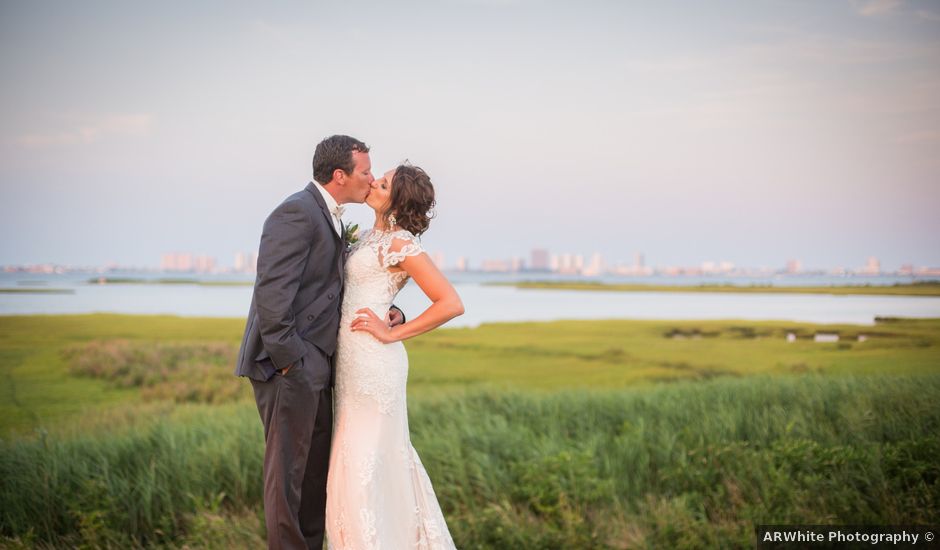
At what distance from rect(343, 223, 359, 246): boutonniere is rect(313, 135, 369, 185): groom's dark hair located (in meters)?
0.46

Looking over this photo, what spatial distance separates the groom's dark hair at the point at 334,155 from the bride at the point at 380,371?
21 centimetres

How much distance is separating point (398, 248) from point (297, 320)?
2.10ft

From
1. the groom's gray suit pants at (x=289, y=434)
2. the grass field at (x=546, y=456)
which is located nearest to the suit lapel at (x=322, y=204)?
the groom's gray suit pants at (x=289, y=434)

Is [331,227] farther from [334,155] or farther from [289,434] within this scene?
[289,434]

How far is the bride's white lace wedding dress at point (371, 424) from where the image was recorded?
370 centimetres

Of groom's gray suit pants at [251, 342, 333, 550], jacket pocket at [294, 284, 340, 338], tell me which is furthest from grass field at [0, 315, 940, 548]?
jacket pocket at [294, 284, 340, 338]

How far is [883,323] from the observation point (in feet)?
39.9

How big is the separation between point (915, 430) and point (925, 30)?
6399 mm

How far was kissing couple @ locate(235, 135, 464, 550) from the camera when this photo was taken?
142 inches

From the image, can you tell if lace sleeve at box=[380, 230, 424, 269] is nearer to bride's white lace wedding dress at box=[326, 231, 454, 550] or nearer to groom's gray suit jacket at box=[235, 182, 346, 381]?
bride's white lace wedding dress at box=[326, 231, 454, 550]

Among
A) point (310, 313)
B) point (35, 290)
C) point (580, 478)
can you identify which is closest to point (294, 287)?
point (310, 313)

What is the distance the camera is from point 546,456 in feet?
21.1

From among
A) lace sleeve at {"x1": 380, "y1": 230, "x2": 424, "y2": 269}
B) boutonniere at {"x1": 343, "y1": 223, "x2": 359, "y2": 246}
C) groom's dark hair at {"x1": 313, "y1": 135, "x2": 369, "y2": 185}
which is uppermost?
groom's dark hair at {"x1": 313, "y1": 135, "x2": 369, "y2": 185}

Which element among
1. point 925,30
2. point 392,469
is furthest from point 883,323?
point 392,469
